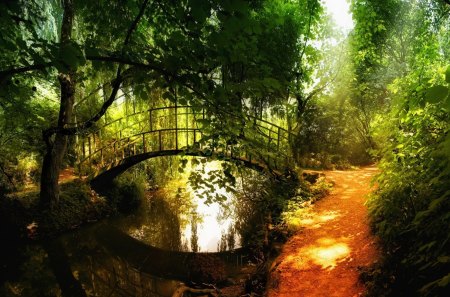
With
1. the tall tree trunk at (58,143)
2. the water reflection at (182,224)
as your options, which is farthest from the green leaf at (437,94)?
the tall tree trunk at (58,143)

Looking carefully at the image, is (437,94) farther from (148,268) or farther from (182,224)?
(182,224)

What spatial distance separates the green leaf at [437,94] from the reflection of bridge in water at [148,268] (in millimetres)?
6247

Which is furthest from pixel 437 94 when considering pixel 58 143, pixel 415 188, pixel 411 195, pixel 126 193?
pixel 126 193

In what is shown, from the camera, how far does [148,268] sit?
318 inches

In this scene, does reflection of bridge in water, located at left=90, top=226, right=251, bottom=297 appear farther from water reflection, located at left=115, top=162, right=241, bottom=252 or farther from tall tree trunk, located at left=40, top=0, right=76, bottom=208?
tall tree trunk, located at left=40, top=0, right=76, bottom=208

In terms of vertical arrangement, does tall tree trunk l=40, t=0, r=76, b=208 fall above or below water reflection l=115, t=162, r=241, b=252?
above

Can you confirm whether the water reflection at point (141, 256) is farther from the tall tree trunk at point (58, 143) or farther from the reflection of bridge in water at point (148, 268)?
the tall tree trunk at point (58, 143)

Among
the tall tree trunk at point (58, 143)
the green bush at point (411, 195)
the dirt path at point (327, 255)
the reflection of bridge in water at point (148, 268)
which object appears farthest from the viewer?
the tall tree trunk at point (58, 143)

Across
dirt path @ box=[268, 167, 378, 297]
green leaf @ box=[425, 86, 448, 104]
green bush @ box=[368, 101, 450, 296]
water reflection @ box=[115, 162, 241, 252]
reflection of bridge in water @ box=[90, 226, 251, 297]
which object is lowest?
reflection of bridge in water @ box=[90, 226, 251, 297]

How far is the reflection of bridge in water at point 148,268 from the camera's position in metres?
7.04

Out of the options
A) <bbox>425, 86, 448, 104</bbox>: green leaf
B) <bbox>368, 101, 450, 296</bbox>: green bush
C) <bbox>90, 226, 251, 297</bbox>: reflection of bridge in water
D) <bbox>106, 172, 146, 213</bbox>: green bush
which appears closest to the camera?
<bbox>425, 86, 448, 104</bbox>: green leaf

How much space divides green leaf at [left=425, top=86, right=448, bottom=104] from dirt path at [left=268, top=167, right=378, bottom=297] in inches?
147

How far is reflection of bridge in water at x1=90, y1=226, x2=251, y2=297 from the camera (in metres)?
7.04

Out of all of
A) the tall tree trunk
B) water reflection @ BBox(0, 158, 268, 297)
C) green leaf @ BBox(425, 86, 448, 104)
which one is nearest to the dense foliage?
green leaf @ BBox(425, 86, 448, 104)
